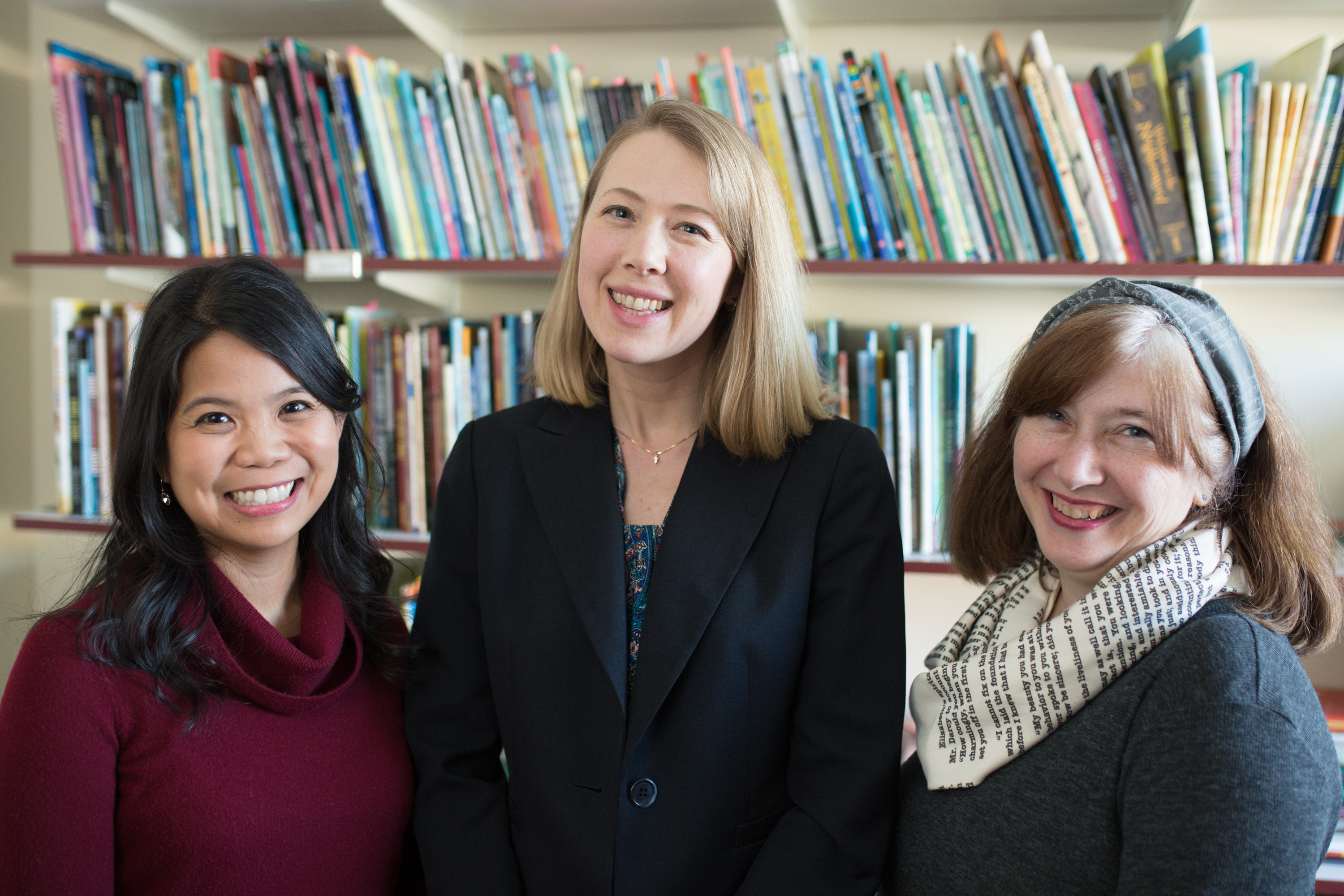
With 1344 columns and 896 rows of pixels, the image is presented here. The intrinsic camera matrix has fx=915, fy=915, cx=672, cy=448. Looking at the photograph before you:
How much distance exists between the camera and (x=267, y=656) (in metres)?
1.12

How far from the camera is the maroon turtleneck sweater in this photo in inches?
38.3

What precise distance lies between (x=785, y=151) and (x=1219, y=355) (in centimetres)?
100

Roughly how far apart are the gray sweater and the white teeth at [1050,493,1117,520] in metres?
0.14

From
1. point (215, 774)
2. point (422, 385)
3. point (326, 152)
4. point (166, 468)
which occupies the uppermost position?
point (326, 152)

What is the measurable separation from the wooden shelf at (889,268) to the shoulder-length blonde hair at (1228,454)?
0.53 m

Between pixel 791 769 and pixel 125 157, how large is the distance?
1944 millimetres

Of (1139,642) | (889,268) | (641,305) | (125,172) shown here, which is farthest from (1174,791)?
→ (125,172)

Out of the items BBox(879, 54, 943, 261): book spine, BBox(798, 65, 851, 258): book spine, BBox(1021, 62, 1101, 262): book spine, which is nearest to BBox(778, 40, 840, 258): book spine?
BBox(798, 65, 851, 258): book spine

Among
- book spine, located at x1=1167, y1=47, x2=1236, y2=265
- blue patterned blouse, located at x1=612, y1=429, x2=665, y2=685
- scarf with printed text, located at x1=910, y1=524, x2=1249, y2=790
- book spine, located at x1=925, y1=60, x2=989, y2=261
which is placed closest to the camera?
scarf with printed text, located at x1=910, y1=524, x2=1249, y2=790

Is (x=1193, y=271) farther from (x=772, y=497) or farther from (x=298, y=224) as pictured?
(x=298, y=224)

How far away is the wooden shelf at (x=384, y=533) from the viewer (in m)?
1.80

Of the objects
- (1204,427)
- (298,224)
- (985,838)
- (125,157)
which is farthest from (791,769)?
(125,157)

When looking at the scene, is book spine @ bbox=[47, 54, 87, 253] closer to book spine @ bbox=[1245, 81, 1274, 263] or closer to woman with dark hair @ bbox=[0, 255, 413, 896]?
woman with dark hair @ bbox=[0, 255, 413, 896]

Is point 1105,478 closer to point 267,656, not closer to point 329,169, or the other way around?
point 267,656
